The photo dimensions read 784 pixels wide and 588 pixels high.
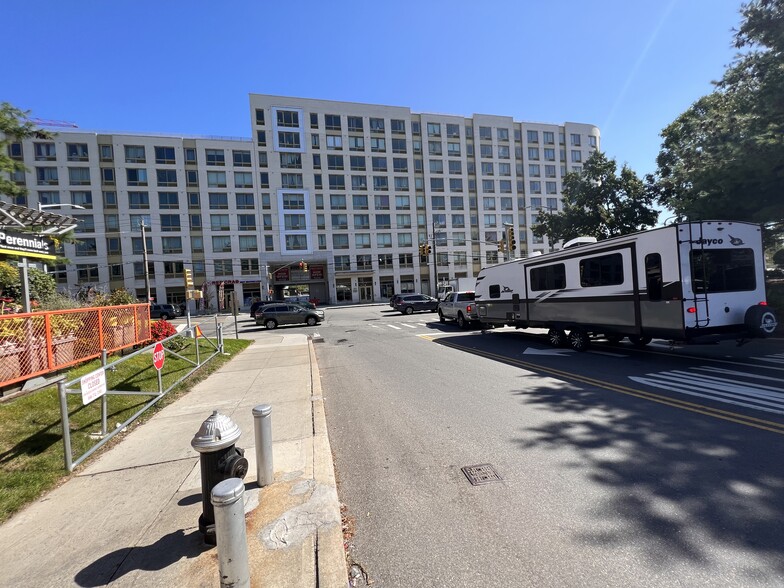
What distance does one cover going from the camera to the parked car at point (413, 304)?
3253 centimetres

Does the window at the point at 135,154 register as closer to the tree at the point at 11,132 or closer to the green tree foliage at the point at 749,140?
the tree at the point at 11,132

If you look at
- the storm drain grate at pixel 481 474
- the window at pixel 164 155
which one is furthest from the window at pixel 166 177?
the storm drain grate at pixel 481 474

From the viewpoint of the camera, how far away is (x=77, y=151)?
1986 inches

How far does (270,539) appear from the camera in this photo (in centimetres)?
297

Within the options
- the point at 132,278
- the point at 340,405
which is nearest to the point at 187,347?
the point at 340,405

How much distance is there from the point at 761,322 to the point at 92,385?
11.9 meters

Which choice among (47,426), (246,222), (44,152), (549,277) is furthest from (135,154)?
(47,426)

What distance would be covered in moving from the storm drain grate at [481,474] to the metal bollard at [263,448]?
1973 millimetres

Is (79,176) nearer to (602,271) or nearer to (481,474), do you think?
(602,271)

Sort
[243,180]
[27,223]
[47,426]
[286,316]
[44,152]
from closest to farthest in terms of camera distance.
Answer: [47,426]
[27,223]
[286,316]
[44,152]
[243,180]

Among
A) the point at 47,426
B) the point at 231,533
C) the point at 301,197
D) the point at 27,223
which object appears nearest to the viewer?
the point at 231,533

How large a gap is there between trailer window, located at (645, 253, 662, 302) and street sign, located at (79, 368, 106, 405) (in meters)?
10.3

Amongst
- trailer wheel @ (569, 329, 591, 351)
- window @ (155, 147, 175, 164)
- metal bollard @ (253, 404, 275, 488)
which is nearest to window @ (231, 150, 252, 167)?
window @ (155, 147, 175, 164)

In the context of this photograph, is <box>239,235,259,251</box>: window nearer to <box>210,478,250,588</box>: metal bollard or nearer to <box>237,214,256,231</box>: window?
<box>237,214,256,231</box>: window
